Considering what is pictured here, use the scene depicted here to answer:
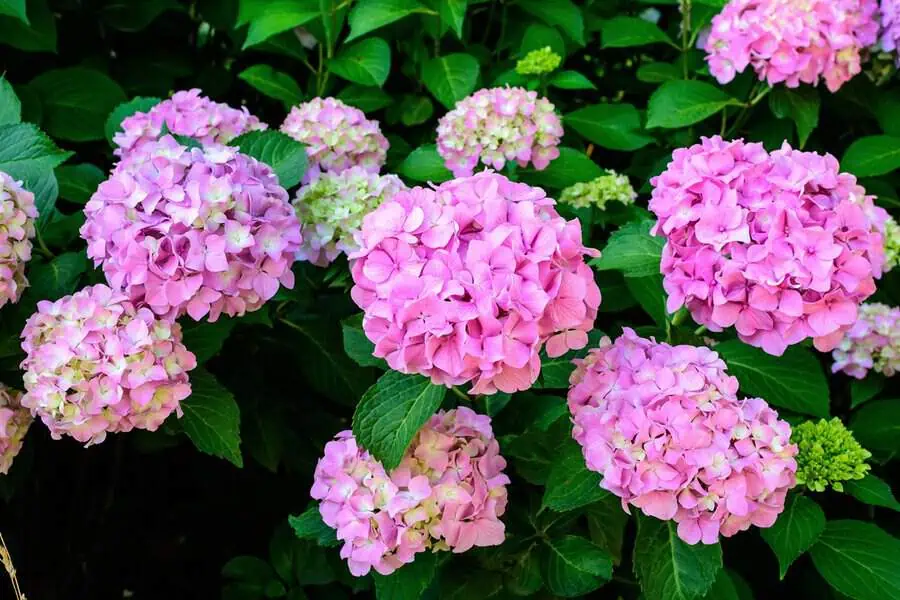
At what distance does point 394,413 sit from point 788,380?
0.60 m

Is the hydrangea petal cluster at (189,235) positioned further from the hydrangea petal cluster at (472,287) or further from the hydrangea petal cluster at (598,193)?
the hydrangea petal cluster at (598,193)

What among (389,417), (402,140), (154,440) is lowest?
(154,440)

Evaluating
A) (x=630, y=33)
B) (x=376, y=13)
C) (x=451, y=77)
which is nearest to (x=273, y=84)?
(x=376, y=13)

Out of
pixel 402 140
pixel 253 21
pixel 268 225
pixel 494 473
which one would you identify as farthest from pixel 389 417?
pixel 253 21

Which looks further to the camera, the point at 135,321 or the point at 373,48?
the point at 373,48

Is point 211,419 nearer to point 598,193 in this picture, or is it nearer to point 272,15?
point 598,193

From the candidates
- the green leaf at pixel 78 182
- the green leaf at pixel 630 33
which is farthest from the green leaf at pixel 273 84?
the green leaf at pixel 630 33

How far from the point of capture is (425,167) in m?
1.60

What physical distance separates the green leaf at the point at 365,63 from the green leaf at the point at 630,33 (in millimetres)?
470

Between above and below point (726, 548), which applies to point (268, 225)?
above

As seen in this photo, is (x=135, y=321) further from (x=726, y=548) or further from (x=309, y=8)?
(x=726, y=548)

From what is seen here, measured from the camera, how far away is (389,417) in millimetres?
970

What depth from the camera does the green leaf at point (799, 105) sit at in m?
1.65

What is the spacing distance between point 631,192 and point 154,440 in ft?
3.10
